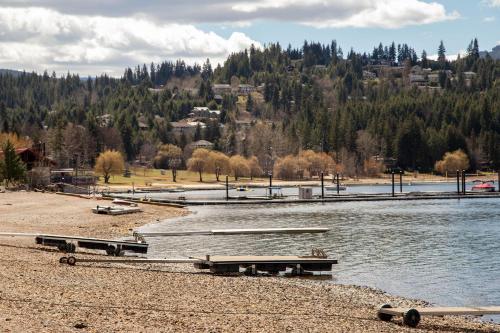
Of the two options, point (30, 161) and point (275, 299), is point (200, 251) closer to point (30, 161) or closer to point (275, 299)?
point (275, 299)

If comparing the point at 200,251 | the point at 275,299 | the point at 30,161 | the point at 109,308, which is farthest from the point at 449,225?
the point at 30,161

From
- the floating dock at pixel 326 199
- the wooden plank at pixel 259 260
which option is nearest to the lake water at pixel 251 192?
the floating dock at pixel 326 199

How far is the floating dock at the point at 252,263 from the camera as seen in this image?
3594cm

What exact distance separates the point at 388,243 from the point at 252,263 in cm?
2071

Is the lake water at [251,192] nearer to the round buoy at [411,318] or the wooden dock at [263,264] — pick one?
the wooden dock at [263,264]

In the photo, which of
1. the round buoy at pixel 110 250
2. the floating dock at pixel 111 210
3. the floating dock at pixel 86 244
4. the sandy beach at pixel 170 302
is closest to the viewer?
the sandy beach at pixel 170 302

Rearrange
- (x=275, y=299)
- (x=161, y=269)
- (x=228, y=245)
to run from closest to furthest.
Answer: (x=275, y=299)
(x=161, y=269)
(x=228, y=245)

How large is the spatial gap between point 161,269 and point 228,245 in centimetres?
1459

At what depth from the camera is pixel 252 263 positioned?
37.0m

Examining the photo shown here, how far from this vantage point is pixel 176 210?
86250 mm

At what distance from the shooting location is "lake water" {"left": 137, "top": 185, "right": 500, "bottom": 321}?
3650cm

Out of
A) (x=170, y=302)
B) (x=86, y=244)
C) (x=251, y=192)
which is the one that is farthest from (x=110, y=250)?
(x=251, y=192)

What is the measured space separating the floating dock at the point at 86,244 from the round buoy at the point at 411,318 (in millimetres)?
21158

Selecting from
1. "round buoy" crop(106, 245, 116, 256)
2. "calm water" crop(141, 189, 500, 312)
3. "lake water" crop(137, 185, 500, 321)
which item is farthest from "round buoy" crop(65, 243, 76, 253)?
"lake water" crop(137, 185, 500, 321)
